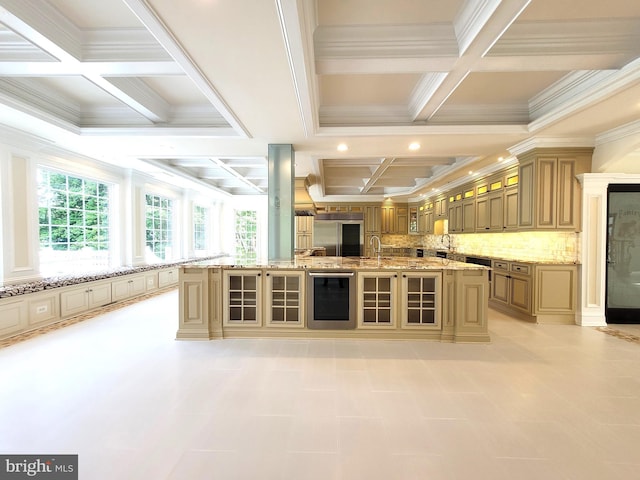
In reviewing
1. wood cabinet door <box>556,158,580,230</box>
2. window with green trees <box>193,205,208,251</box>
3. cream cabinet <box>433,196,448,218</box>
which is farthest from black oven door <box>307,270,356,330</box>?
window with green trees <box>193,205,208,251</box>

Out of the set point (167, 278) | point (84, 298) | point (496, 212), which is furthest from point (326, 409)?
point (167, 278)

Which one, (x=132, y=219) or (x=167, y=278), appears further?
(x=167, y=278)

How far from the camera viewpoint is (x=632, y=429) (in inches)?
73.6

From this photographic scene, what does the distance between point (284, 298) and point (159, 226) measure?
5460mm

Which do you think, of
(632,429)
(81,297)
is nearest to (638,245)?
(632,429)

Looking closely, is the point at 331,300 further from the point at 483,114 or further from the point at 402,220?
the point at 402,220

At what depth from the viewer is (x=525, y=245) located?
194 inches

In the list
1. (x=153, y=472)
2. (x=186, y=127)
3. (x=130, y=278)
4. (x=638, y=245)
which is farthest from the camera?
(x=130, y=278)

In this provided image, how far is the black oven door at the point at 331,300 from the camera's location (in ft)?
11.5

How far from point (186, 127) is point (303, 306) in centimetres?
292

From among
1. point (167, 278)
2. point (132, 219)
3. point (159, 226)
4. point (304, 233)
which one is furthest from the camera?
point (304, 233)

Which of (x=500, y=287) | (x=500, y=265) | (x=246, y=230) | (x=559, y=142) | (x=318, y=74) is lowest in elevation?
(x=500, y=287)

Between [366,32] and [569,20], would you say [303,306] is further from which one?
[569,20]

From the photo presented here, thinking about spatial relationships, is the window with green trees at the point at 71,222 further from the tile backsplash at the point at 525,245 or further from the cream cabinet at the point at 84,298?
the tile backsplash at the point at 525,245
